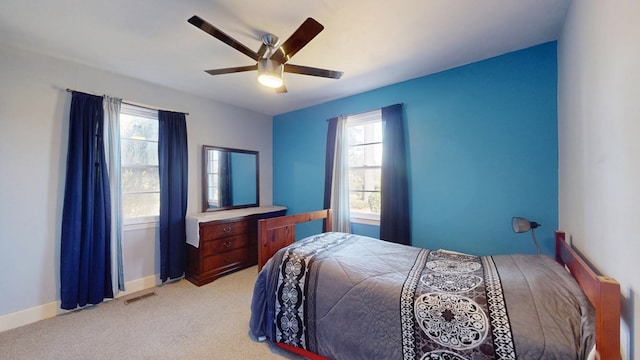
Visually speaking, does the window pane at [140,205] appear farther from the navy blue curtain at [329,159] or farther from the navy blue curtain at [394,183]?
the navy blue curtain at [394,183]

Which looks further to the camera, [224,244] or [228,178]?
[228,178]

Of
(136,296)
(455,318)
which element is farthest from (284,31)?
(136,296)

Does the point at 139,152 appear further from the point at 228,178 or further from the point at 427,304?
the point at 427,304

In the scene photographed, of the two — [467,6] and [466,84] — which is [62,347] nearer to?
[467,6]

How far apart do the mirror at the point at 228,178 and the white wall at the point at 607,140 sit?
356 cm

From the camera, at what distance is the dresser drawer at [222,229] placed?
288 centimetres

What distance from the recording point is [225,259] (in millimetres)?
3084

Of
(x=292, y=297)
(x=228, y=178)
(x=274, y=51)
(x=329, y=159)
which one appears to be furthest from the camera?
(x=228, y=178)

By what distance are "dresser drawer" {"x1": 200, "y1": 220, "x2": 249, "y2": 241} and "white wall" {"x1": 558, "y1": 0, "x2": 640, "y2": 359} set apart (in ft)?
10.5

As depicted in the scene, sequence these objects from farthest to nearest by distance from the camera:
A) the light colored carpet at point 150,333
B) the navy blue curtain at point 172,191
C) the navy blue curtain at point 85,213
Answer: the navy blue curtain at point 172,191, the navy blue curtain at point 85,213, the light colored carpet at point 150,333

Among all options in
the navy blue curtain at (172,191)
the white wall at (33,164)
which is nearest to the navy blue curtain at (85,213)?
the white wall at (33,164)

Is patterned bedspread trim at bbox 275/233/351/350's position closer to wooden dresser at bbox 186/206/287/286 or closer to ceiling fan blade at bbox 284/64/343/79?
Result: ceiling fan blade at bbox 284/64/343/79

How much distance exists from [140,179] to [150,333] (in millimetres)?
1685

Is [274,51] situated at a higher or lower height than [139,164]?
higher
